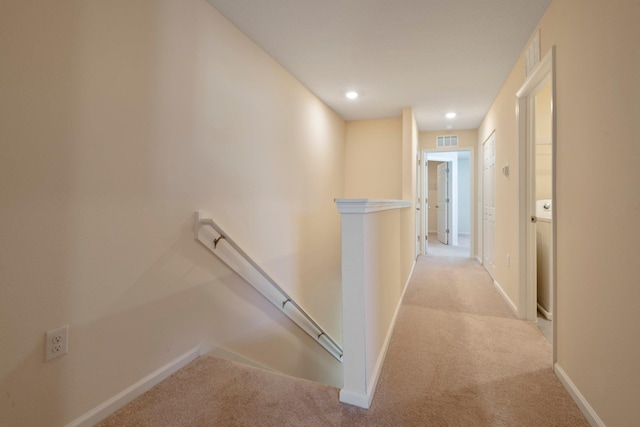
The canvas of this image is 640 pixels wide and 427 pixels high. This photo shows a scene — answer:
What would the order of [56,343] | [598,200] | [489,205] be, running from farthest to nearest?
[489,205] → [598,200] → [56,343]

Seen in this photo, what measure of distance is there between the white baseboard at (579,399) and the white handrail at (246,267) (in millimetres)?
1802

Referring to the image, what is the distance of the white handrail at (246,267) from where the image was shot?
1.83 m

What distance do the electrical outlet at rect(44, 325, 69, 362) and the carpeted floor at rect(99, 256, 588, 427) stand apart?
39 centimetres

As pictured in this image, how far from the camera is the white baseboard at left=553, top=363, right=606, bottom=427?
4.15 ft

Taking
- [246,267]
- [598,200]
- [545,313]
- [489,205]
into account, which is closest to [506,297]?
[545,313]

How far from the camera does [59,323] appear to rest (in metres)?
1.17

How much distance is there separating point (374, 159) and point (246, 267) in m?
3.07

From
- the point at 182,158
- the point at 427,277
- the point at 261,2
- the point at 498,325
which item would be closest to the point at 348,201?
the point at 182,158

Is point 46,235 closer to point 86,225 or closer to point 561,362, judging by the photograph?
point 86,225

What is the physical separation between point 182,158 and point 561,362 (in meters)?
2.40

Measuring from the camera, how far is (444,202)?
6.80 metres

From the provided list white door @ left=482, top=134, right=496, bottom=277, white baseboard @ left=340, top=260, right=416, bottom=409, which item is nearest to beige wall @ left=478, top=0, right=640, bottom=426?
white baseboard @ left=340, top=260, right=416, bottom=409

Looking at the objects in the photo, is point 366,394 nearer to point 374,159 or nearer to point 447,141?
point 374,159

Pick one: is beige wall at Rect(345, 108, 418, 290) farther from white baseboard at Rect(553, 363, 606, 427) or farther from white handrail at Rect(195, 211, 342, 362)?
white baseboard at Rect(553, 363, 606, 427)
